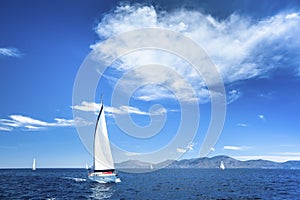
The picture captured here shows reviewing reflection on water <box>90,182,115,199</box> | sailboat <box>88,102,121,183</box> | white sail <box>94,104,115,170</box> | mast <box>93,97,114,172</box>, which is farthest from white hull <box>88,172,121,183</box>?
white sail <box>94,104,115,170</box>

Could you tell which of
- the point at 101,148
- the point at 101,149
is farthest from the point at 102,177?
the point at 101,148

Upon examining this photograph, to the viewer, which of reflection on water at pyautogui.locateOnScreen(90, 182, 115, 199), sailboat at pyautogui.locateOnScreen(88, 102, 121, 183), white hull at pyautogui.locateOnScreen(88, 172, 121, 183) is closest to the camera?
reflection on water at pyautogui.locateOnScreen(90, 182, 115, 199)

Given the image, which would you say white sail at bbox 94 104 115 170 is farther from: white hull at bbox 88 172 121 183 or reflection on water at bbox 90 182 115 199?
reflection on water at bbox 90 182 115 199

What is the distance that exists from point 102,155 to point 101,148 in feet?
7.86

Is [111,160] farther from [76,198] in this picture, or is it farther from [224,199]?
[224,199]

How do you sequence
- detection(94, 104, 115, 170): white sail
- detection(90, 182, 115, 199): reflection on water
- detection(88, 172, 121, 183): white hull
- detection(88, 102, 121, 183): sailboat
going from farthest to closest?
detection(94, 104, 115, 170): white sail
detection(88, 102, 121, 183): sailboat
detection(88, 172, 121, 183): white hull
detection(90, 182, 115, 199): reflection on water

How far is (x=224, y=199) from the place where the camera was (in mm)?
61875

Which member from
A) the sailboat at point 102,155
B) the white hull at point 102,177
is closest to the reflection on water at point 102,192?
the white hull at point 102,177

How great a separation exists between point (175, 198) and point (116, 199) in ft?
42.7

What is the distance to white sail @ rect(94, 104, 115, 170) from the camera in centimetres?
9931

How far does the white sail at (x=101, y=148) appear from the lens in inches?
3910

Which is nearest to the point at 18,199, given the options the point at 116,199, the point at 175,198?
the point at 116,199

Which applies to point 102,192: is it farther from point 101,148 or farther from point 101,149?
point 101,148

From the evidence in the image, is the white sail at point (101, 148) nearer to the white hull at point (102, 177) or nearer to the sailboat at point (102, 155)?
the sailboat at point (102, 155)
